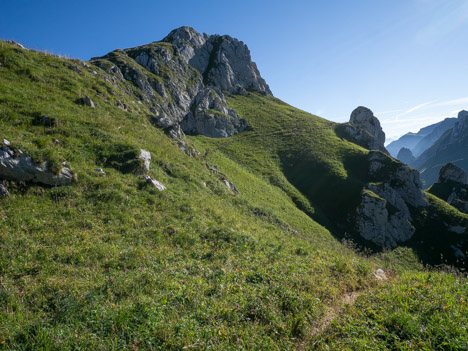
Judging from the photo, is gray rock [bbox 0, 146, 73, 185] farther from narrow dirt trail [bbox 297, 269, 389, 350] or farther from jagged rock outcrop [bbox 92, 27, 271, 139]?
jagged rock outcrop [bbox 92, 27, 271, 139]

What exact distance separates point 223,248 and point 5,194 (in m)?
10.4

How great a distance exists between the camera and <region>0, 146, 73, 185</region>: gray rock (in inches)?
376

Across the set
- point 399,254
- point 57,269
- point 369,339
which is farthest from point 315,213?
point 57,269

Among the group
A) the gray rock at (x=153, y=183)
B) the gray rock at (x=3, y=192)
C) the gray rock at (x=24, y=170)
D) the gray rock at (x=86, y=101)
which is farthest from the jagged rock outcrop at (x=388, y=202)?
the gray rock at (x=86, y=101)

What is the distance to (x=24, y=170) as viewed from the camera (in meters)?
10.0

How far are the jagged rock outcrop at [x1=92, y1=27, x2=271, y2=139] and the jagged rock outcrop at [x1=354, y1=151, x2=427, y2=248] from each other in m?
37.8

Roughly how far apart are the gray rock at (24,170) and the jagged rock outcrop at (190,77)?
70.8ft

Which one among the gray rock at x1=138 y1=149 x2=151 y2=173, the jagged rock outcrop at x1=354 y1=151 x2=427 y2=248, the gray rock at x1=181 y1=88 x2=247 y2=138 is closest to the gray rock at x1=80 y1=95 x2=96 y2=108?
the gray rock at x1=138 y1=149 x2=151 y2=173

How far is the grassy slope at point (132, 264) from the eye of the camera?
5.05 m

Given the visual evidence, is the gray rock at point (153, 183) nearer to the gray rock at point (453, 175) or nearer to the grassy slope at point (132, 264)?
the grassy slope at point (132, 264)

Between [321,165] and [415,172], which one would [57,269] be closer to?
[321,165]

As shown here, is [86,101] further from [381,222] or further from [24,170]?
[381,222]

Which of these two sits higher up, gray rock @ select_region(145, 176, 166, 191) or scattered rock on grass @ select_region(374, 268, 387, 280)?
gray rock @ select_region(145, 176, 166, 191)

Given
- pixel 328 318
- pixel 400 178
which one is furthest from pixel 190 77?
pixel 328 318
